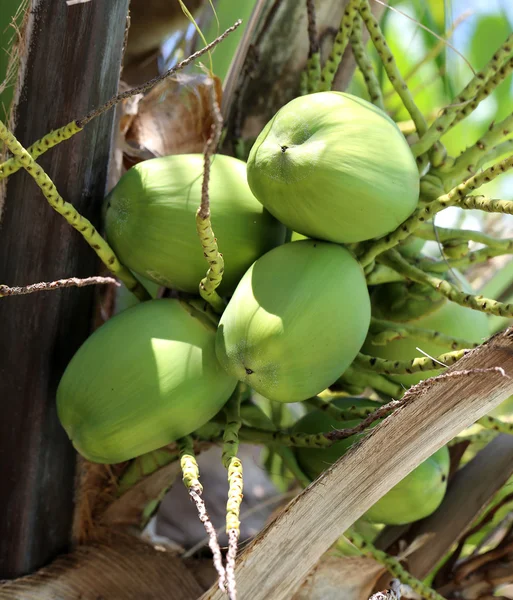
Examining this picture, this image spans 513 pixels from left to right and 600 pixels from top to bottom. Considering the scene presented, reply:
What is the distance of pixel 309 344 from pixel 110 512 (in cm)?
43

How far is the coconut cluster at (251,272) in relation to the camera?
25.4 inches

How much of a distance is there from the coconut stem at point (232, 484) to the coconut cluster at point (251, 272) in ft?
0.09

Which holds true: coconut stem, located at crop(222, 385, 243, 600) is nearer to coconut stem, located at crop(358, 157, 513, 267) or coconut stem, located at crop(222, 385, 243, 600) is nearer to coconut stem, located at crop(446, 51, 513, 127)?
coconut stem, located at crop(358, 157, 513, 267)

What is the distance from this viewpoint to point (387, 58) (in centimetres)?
75

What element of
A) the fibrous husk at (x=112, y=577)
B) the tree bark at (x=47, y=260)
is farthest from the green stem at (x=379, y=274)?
the fibrous husk at (x=112, y=577)

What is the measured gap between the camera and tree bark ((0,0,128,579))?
0.73m

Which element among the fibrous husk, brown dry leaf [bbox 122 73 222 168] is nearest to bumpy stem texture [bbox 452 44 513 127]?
brown dry leaf [bbox 122 73 222 168]

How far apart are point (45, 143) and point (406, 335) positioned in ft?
1.34

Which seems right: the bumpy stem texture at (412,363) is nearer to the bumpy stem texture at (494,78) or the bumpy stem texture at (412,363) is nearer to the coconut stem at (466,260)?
the coconut stem at (466,260)

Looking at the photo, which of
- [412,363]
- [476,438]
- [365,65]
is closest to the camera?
[412,363]

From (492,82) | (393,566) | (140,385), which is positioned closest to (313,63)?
(492,82)

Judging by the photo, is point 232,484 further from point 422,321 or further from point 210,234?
point 422,321

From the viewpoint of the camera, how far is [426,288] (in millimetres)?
848

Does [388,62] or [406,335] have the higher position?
[388,62]
